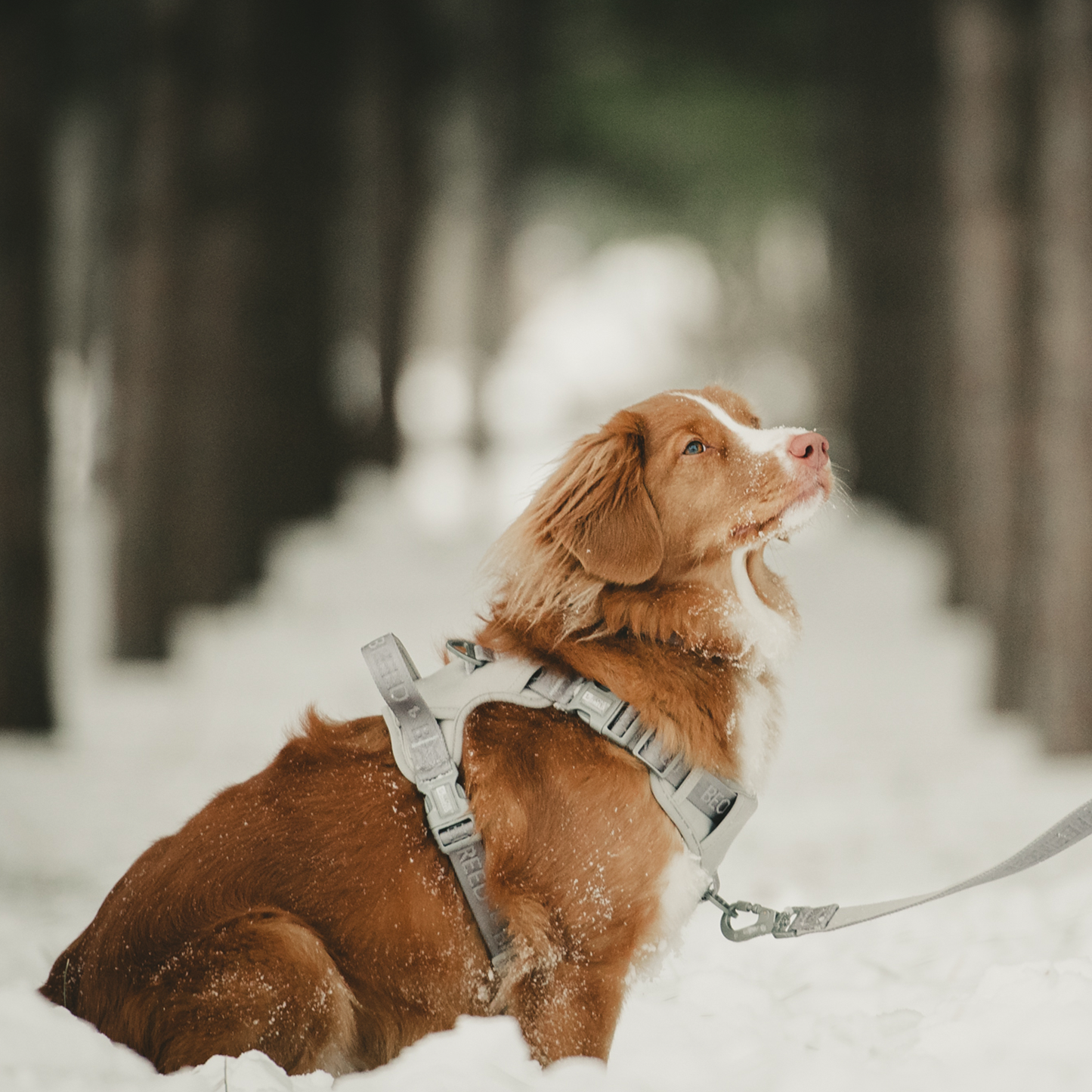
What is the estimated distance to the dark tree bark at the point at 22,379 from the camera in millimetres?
7609

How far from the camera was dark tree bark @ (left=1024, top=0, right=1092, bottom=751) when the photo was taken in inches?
260

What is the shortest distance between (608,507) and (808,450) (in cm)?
58

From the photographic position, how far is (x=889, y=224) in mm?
17016

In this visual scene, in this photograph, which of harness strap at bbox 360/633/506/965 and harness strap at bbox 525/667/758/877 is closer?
harness strap at bbox 360/633/506/965

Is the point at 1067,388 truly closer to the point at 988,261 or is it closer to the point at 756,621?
the point at 988,261

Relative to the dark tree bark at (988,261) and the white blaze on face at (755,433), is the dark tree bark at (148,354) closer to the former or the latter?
the dark tree bark at (988,261)

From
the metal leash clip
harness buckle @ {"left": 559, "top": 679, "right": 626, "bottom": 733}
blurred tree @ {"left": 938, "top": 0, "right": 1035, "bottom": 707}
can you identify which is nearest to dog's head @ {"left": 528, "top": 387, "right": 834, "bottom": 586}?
harness buckle @ {"left": 559, "top": 679, "right": 626, "bottom": 733}

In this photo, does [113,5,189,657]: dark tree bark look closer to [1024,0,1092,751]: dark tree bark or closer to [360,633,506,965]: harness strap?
[1024,0,1092,751]: dark tree bark

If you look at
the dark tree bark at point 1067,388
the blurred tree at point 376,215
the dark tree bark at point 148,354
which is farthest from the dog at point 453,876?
the blurred tree at point 376,215

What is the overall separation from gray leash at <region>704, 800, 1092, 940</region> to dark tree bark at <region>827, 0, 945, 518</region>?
12.4 meters

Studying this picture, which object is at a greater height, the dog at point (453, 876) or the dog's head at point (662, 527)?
the dog's head at point (662, 527)

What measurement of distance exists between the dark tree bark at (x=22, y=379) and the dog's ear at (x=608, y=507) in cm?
519

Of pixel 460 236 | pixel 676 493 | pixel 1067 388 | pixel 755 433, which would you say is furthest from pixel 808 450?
pixel 460 236

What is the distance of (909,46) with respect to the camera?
17172mm
